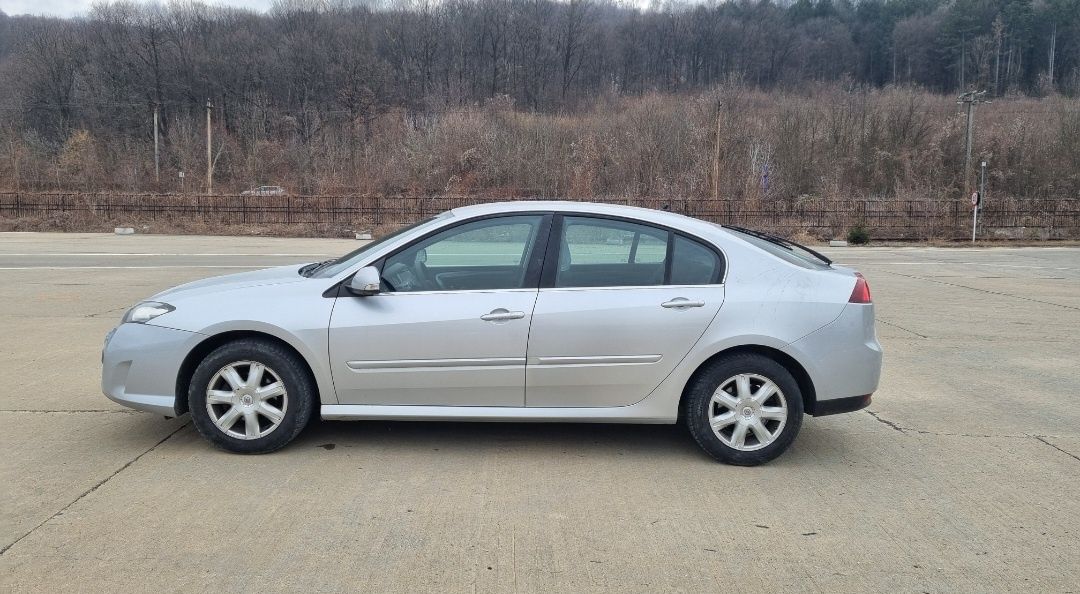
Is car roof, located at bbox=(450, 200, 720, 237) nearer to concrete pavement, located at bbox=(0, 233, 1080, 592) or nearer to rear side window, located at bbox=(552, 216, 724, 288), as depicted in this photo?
rear side window, located at bbox=(552, 216, 724, 288)

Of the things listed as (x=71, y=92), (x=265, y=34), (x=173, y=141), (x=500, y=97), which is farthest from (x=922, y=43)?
(x=71, y=92)

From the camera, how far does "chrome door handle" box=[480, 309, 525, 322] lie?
4.75 metres

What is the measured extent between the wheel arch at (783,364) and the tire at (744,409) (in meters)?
0.03

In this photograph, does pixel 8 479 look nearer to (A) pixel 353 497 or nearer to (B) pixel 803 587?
(A) pixel 353 497

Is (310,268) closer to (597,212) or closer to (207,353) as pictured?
(207,353)

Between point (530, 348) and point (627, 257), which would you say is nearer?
point (530, 348)

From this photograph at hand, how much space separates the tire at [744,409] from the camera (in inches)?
188

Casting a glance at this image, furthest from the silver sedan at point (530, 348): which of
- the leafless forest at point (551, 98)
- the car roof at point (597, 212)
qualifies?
the leafless forest at point (551, 98)

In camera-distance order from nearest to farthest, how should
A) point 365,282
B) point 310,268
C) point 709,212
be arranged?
point 365,282
point 310,268
point 709,212

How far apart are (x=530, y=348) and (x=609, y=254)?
0.82 meters

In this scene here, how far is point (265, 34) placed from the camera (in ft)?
318


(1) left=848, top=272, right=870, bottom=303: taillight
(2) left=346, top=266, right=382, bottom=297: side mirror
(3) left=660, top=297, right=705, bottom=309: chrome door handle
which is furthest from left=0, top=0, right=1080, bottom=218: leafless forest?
(2) left=346, top=266, right=382, bottom=297: side mirror

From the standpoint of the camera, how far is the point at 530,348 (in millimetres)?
4750

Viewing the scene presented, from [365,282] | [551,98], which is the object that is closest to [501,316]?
[365,282]
